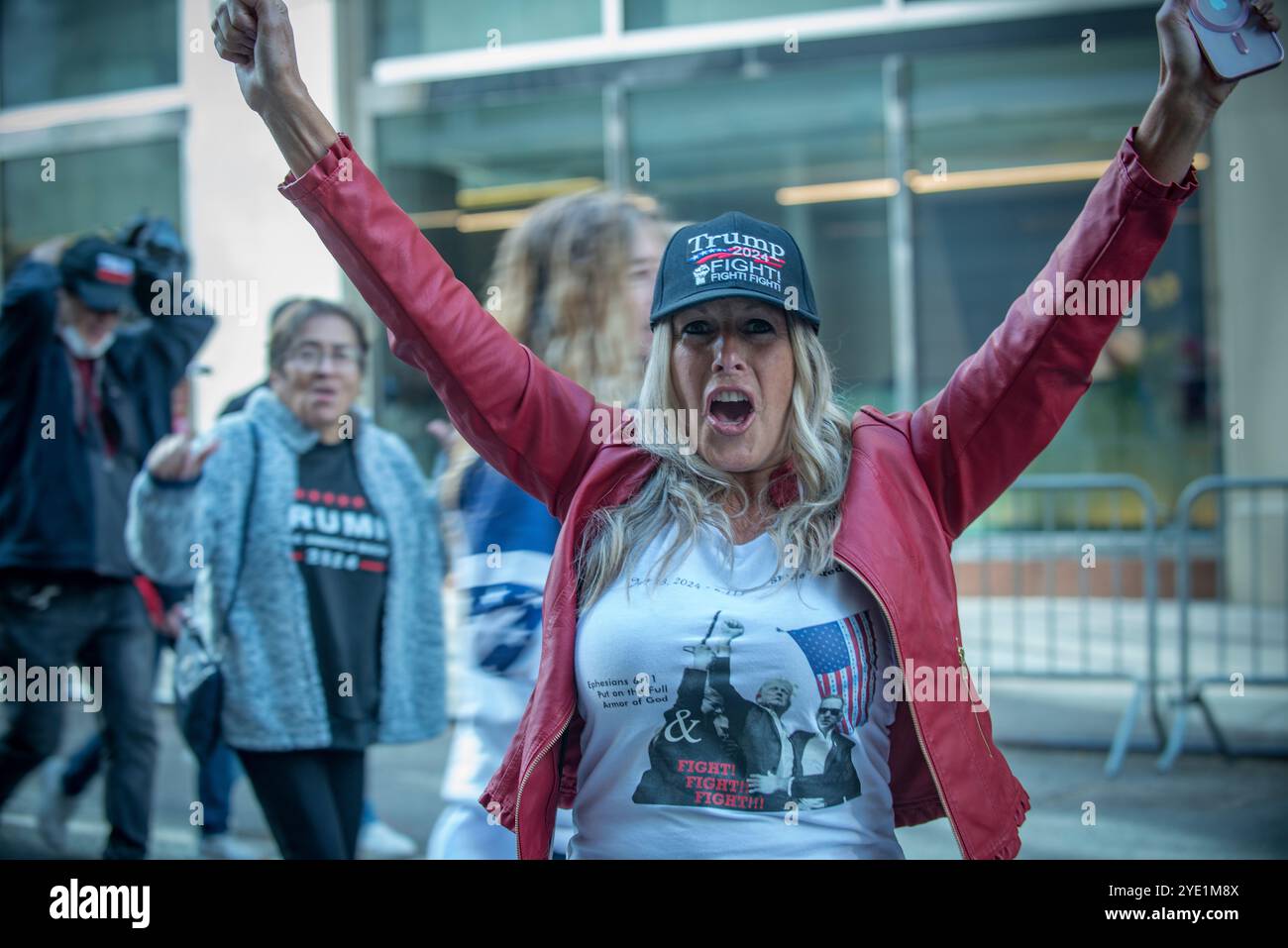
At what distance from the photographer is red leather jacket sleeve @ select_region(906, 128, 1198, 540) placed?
1.99m

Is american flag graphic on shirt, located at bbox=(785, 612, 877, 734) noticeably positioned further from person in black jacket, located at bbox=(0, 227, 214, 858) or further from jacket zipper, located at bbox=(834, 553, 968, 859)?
person in black jacket, located at bbox=(0, 227, 214, 858)

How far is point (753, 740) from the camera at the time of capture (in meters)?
2.04

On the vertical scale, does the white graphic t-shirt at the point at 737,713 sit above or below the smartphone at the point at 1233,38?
below

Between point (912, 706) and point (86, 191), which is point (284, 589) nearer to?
point (912, 706)

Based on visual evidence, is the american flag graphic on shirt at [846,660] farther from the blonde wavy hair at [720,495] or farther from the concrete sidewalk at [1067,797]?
the concrete sidewalk at [1067,797]

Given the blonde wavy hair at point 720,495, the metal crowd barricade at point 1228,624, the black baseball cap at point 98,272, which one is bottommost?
the metal crowd barricade at point 1228,624

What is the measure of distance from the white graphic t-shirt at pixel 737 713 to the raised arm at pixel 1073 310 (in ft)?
1.02

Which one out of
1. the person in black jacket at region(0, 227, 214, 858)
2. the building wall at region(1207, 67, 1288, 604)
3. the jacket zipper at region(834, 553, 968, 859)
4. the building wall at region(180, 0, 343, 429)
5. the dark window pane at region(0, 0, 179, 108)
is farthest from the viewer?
the dark window pane at region(0, 0, 179, 108)

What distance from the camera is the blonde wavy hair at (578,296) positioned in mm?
3309

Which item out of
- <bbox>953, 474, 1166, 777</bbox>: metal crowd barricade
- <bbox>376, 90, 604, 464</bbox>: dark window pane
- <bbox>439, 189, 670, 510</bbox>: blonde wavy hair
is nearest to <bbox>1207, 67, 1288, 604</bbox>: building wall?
<bbox>953, 474, 1166, 777</bbox>: metal crowd barricade

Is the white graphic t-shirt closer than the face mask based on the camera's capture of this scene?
Yes

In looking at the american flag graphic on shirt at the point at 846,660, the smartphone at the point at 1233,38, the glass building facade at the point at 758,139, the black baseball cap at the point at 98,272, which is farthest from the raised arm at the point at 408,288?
the glass building facade at the point at 758,139

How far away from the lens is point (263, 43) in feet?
6.68

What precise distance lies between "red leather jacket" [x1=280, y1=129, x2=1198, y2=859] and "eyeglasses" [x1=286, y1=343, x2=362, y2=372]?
6.22 feet
